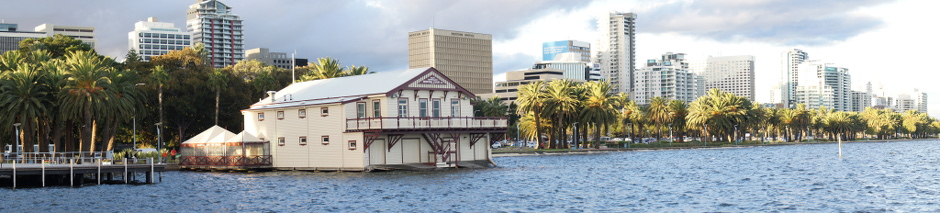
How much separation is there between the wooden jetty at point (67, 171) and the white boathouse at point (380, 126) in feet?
37.1

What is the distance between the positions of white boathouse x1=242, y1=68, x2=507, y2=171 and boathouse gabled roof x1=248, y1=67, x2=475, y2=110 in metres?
0.07

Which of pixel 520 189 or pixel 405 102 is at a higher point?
pixel 405 102

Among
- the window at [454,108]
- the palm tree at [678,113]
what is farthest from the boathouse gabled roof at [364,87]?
the palm tree at [678,113]

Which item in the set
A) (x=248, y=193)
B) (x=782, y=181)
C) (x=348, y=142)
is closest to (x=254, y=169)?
(x=348, y=142)

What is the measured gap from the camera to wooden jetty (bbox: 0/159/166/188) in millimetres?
52959

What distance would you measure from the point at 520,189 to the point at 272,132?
2556 cm

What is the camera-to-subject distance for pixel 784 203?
4375 centimetres

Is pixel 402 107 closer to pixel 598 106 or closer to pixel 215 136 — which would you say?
pixel 215 136

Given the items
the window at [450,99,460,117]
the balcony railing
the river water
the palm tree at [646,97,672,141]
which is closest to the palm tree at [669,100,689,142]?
the palm tree at [646,97,672,141]

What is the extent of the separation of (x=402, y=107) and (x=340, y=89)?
669cm

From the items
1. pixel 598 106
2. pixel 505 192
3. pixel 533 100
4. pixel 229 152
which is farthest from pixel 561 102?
pixel 505 192

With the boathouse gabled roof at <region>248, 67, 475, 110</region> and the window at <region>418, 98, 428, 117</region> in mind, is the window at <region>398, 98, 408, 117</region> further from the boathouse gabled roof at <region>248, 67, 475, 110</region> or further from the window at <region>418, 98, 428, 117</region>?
the window at <region>418, 98, 428, 117</region>

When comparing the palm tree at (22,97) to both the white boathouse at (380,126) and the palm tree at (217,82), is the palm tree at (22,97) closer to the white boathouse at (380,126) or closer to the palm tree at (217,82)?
the white boathouse at (380,126)

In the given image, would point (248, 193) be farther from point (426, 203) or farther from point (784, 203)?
point (784, 203)
